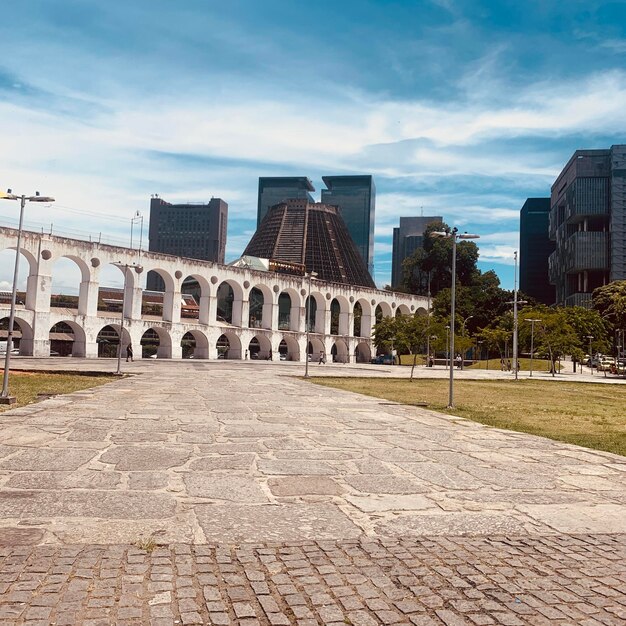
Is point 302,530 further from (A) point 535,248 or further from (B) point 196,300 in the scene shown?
(A) point 535,248

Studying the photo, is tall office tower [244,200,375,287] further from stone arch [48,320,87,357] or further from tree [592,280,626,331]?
tree [592,280,626,331]

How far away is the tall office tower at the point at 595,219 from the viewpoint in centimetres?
9544

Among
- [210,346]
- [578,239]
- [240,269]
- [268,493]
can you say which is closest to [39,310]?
[210,346]

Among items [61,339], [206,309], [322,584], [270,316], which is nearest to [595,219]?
[270,316]

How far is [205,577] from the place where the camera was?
3.78m

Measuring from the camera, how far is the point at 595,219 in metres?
101

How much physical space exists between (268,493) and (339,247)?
111 metres

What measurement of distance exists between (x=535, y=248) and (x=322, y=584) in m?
177

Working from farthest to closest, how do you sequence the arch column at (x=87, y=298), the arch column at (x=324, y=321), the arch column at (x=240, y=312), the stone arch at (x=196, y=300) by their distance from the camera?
the arch column at (x=324, y=321) → the arch column at (x=240, y=312) → the stone arch at (x=196, y=300) → the arch column at (x=87, y=298)

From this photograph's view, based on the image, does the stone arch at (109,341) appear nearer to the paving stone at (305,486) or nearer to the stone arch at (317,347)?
the stone arch at (317,347)

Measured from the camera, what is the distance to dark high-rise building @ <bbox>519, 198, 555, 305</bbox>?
160875mm

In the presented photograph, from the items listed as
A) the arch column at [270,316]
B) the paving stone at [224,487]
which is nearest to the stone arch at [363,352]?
the arch column at [270,316]

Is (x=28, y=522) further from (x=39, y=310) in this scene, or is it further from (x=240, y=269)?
(x=240, y=269)

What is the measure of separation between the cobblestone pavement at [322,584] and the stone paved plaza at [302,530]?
0.5 inches
